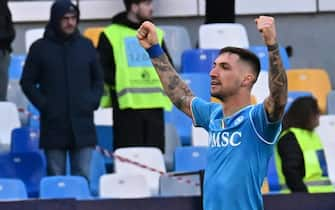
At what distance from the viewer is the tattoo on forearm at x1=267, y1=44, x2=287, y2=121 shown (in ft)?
20.7

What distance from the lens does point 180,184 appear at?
9781mm

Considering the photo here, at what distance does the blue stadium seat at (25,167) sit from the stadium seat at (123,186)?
871 millimetres

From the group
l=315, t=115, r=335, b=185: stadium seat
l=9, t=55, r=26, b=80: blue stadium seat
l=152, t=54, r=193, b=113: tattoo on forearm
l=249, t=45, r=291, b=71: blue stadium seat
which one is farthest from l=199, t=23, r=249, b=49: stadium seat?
l=152, t=54, r=193, b=113: tattoo on forearm

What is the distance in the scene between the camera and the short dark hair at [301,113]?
1034 cm

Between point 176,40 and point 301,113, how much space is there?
3.40 meters

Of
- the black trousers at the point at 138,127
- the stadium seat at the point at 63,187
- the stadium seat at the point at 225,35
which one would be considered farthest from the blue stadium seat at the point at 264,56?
the stadium seat at the point at 63,187

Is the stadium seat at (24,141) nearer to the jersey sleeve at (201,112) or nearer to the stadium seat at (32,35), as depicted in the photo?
the stadium seat at (32,35)

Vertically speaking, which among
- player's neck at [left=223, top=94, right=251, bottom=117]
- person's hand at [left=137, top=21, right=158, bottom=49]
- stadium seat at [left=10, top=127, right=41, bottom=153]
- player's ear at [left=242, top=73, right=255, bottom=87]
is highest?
person's hand at [left=137, top=21, right=158, bottom=49]

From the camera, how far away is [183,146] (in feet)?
38.8

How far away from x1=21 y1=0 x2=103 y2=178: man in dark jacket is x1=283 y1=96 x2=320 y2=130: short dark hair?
1513mm

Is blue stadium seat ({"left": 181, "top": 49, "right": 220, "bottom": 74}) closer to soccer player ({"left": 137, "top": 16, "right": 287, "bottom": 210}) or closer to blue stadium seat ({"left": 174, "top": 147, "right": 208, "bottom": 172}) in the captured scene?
blue stadium seat ({"left": 174, "top": 147, "right": 208, "bottom": 172})

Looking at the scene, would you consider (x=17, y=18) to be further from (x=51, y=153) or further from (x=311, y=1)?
(x=51, y=153)

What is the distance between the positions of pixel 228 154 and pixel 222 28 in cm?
675

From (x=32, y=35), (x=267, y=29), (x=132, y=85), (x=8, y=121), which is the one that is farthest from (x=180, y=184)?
(x=32, y=35)
